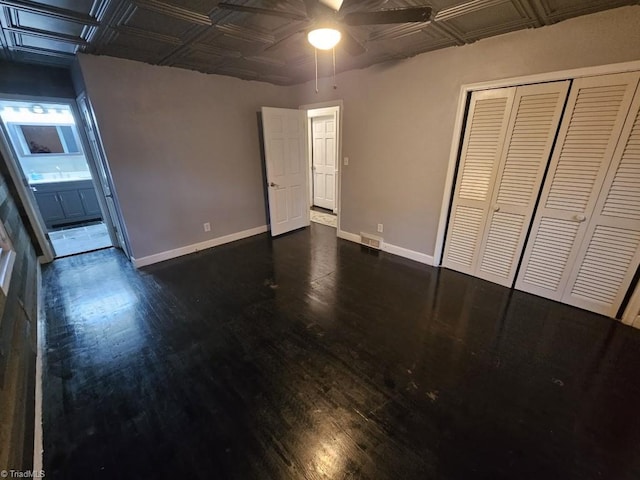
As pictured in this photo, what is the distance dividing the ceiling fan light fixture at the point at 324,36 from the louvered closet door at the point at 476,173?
1.65 m

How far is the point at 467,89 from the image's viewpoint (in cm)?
267

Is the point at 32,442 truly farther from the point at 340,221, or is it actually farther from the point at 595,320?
the point at 595,320

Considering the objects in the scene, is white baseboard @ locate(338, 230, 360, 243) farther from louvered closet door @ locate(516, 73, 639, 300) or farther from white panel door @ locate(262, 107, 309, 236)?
louvered closet door @ locate(516, 73, 639, 300)

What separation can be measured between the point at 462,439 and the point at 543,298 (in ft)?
6.44

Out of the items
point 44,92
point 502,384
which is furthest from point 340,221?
point 44,92

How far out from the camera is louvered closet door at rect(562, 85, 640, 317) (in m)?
2.05

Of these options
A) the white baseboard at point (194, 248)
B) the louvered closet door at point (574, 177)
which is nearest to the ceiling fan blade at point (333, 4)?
the louvered closet door at point (574, 177)

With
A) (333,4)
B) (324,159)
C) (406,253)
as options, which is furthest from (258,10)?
(324,159)

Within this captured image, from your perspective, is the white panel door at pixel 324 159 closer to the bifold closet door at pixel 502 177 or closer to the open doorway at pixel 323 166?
the open doorway at pixel 323 166

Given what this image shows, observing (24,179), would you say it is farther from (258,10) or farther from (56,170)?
(258,10)

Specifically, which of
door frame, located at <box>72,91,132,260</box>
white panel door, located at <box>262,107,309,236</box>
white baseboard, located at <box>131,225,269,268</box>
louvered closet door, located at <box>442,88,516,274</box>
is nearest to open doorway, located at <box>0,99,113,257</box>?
door frame, located at <box>72,91,132,260</box>

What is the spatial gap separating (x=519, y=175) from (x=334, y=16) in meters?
2.17

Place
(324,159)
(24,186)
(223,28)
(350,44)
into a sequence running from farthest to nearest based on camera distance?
1. (324,159)
2. (24,186)
3. (223,28)
4. (350,44)

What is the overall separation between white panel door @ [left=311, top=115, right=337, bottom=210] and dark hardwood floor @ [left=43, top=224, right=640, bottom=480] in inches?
132
